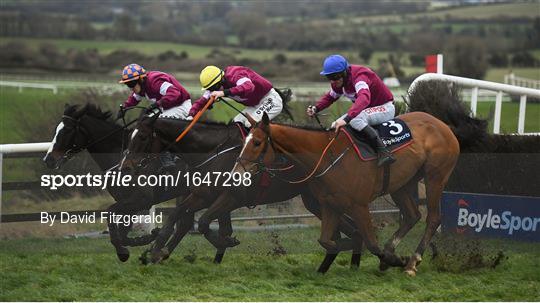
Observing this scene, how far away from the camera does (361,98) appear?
7766 mm

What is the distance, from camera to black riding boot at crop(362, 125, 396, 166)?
7910mm

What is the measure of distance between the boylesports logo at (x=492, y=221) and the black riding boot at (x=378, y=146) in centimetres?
224

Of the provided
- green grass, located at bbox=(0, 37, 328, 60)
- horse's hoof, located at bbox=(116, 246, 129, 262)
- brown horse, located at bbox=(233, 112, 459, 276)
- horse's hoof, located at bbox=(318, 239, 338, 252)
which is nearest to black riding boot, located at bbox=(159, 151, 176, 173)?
horse's hoof, located at bbox=(116, 246, 129, 262)

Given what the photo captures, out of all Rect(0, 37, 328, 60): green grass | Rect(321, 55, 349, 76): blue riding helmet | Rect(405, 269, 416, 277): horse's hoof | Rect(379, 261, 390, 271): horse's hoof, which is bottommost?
Rect(0, 37, 328, 60): green grass

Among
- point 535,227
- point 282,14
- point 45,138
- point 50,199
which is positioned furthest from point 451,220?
point 282,14

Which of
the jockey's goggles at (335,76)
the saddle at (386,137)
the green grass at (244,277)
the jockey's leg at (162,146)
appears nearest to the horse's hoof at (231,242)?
the green grass at (244,277)

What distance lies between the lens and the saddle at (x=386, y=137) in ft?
26.0

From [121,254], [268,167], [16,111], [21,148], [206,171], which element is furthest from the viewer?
[16,111]

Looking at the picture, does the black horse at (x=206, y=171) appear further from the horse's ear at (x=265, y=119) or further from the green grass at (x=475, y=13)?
the green grass at (x=475, y=13)

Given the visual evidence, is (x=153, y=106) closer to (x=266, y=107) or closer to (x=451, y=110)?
(x=266, y=107)

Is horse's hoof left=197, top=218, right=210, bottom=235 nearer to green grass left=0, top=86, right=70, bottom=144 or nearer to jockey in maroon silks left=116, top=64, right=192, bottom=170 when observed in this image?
jockey in maroon silks left=116, top=64, right=192, bottom=170

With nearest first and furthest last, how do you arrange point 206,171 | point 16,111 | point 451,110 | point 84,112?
point 206,171
point 84,112
point 451,110
point 16,111

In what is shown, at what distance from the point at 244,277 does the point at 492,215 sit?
326 cm

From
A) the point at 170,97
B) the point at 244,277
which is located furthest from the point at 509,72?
the point at 244,277
